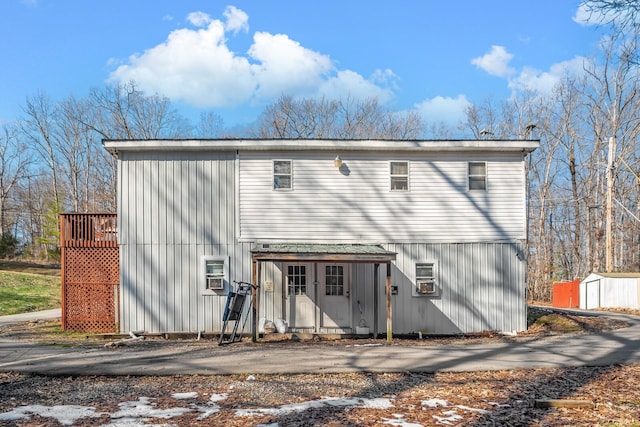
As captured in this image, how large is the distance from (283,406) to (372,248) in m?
7.31

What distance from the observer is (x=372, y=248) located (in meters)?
13.6

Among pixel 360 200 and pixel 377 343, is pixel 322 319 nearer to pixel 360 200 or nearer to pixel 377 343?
pixel 377 343

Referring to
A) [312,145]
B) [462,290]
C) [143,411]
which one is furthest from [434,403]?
[312,145]

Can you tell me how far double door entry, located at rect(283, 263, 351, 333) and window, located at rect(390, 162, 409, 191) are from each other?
252cm

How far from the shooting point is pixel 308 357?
10016mm

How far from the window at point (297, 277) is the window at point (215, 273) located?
5.54 ft

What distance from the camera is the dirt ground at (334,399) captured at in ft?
19.9

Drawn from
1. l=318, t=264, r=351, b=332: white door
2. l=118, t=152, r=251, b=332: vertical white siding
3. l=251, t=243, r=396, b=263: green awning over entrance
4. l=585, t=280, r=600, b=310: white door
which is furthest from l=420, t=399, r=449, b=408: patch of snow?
l=585, t=280, r=600, b=310: white door

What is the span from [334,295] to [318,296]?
43cm

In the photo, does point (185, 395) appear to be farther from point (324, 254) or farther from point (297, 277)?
point (297, 277)

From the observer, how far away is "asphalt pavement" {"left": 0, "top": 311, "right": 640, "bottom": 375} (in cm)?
892

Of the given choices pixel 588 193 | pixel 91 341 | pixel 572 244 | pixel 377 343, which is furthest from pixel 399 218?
pixel 572 244

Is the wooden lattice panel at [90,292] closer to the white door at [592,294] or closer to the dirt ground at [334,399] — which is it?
the dirt ground at [334,399]

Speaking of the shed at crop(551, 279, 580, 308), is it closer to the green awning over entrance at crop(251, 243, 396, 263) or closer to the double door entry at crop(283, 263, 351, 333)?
the double door entry at crop(283, 263, 351, 333)
